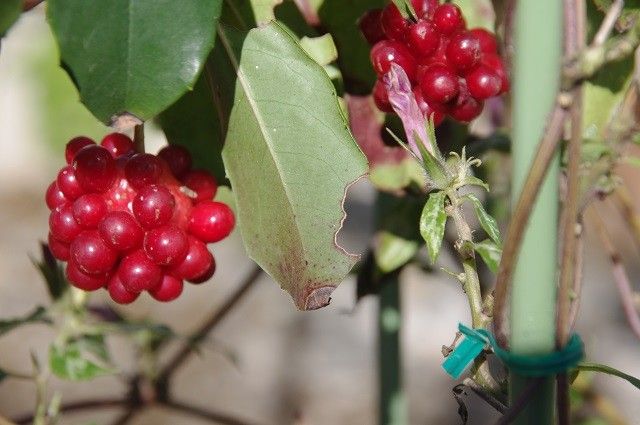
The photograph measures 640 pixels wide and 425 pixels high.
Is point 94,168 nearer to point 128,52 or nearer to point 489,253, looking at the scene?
point 128,52

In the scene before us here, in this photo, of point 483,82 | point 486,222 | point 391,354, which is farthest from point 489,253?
point 391,354

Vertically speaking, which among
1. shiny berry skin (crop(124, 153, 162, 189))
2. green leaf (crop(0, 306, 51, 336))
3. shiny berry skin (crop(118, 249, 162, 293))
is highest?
shiny berry skin (crop(124, 153, 162, 189))

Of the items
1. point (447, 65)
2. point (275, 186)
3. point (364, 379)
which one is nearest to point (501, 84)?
point (447, 65)

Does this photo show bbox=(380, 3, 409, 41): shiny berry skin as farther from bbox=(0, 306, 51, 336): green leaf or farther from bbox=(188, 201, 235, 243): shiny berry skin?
bbox=(0, 306, 51, 336): green leaf

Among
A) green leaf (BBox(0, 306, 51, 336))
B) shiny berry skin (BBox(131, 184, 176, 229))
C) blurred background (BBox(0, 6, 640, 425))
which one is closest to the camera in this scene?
shiny berry skin (BBox(131, 184, 176, 229))

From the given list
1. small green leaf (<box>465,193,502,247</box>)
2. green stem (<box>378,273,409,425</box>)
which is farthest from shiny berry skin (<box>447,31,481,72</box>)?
green stem (<box>378,273,409,425</box>)

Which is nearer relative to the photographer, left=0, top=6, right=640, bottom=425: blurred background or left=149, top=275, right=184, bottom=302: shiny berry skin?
left=149, top=275, right=184, bottom=302: shiny berry skin

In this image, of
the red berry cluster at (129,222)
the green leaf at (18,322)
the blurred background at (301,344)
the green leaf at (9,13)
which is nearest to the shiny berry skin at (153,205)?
the red berry cluster at (129,222)
